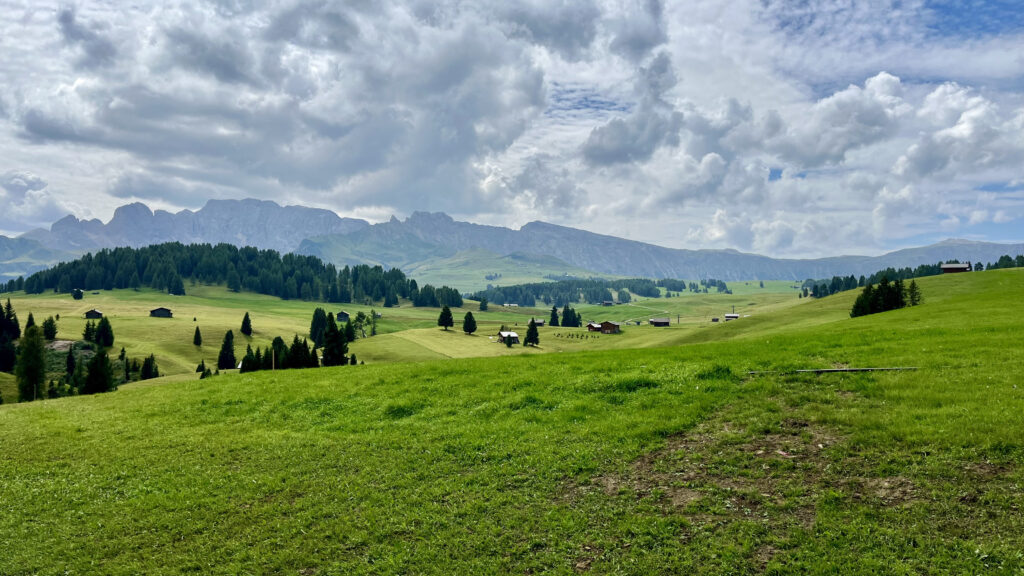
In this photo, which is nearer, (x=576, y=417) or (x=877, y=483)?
(x=877, y=483)

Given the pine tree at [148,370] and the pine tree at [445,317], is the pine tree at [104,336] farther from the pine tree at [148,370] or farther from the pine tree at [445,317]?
the pine tree at [445,317]

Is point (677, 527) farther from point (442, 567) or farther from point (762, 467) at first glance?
point (442, 567)

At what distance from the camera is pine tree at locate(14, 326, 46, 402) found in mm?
76375

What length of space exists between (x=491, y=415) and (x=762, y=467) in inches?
401

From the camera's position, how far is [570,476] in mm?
A: 15008

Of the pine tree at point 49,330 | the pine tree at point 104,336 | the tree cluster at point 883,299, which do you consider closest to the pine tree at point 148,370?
the pine tree at point 104,336

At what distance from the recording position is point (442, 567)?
452 inches

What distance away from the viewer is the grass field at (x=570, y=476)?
11.3 metres

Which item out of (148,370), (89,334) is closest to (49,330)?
(89,334)

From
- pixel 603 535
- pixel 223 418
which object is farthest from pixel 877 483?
pixel 223 418

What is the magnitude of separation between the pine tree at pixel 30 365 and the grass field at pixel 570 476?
70296 millimetres

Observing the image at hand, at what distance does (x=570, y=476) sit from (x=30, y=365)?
96289mm

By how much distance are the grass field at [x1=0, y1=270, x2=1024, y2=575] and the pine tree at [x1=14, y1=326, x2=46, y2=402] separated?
231 ft

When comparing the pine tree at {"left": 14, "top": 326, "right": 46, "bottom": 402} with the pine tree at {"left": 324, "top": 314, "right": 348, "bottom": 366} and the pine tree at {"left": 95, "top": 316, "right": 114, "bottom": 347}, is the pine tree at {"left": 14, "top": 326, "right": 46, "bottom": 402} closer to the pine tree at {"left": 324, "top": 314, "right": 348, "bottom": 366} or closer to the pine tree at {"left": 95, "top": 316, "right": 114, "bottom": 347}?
the pine tree at {"left": 324, "top": 314, "right": 348, "bottom": 366}
